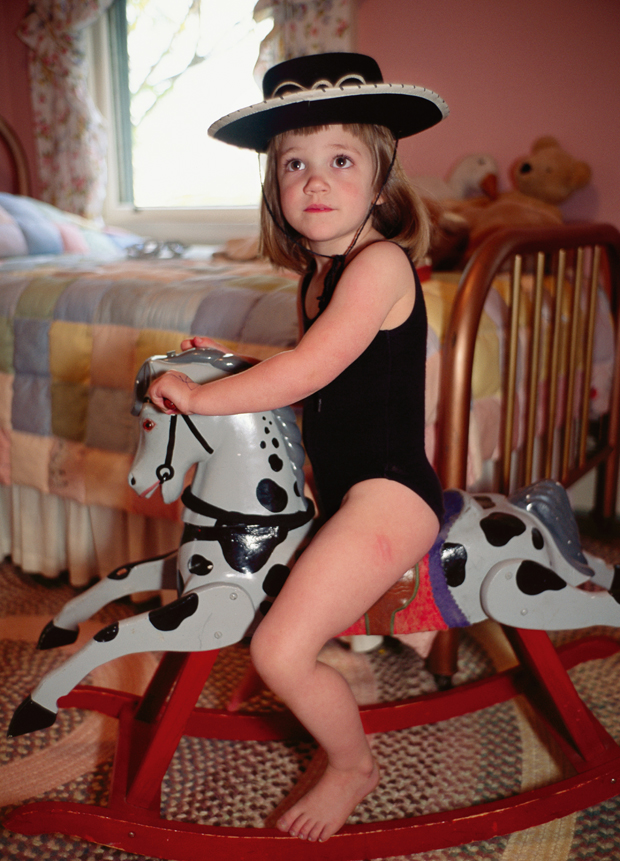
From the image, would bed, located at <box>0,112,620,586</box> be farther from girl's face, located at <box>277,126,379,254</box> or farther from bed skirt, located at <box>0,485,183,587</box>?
girl's face, located at <box>277,126,379,254</box>

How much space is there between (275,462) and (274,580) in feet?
0.49

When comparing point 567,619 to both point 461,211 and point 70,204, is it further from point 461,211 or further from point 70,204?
point 70,204

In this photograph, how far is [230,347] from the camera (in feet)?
4.22

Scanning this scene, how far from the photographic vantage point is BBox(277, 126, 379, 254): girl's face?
2.75 ft

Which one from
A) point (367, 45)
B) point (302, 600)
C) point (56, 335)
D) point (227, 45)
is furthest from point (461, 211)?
point (227, 45)

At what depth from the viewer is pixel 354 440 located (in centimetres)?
89

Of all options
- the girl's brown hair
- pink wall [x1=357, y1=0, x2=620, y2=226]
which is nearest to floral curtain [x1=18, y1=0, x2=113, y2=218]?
pink wall [x1=357, y1=0, x2=620, y2=226]

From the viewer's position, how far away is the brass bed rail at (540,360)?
1116 mm

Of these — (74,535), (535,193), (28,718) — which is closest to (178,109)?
(535,193)

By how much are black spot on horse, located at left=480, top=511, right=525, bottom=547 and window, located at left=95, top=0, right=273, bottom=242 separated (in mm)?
2266

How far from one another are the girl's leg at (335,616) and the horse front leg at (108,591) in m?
0.21

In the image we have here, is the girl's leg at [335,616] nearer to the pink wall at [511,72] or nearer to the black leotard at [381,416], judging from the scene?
the black leotard at [381,416]

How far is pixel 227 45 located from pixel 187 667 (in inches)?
116

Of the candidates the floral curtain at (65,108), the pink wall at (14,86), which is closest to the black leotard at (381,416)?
the floral curtain at (65,108)
